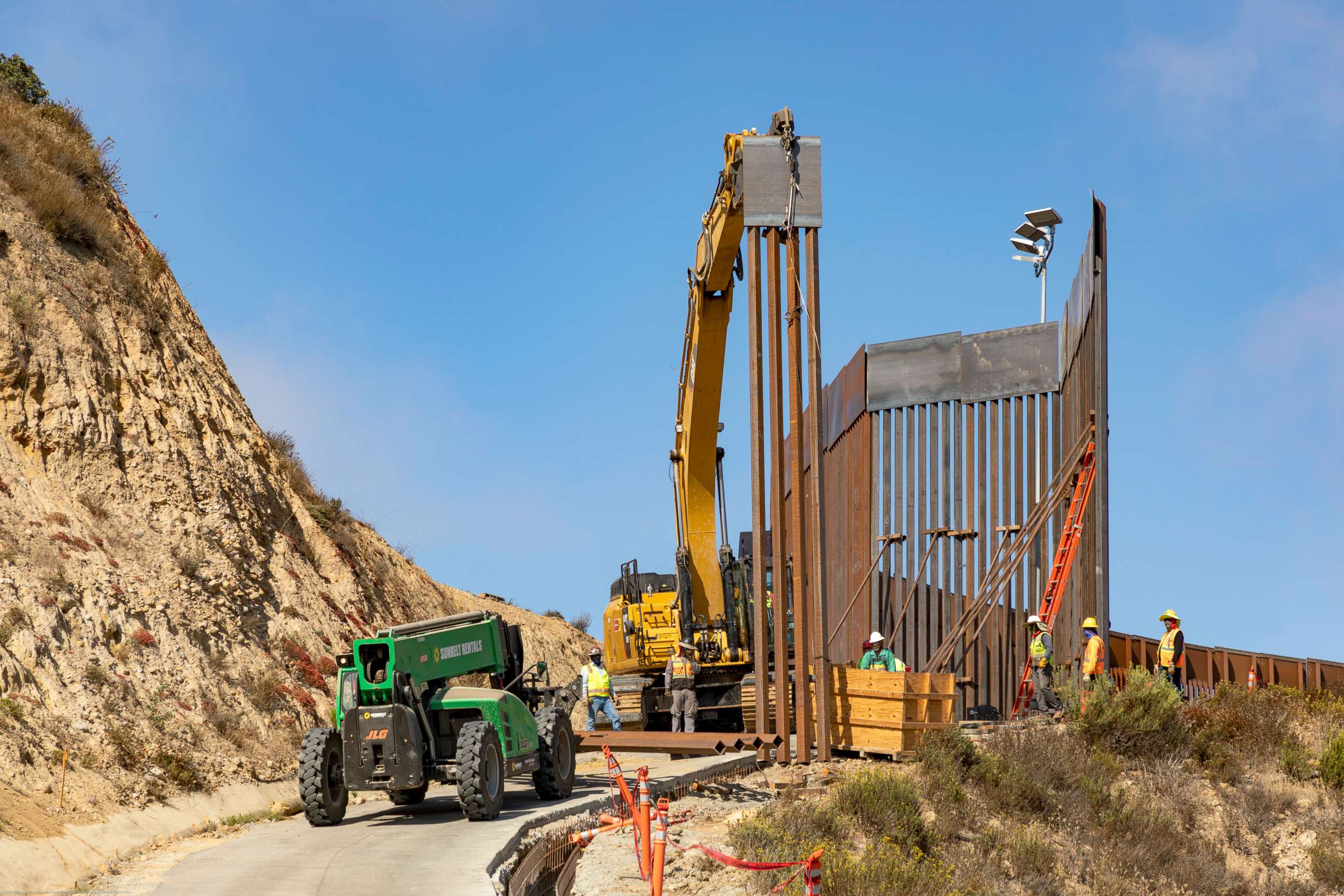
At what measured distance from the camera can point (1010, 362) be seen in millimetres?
22922

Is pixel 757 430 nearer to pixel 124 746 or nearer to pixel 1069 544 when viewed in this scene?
pixel 1069 544

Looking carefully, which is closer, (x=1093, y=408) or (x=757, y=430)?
(x=757, y=430)

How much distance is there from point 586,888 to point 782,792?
182 inches

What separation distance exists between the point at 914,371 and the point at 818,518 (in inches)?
304

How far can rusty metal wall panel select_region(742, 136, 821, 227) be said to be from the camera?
17.3 m

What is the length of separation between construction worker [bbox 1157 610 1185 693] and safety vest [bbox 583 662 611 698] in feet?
27.7

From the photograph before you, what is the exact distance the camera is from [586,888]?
11641mm

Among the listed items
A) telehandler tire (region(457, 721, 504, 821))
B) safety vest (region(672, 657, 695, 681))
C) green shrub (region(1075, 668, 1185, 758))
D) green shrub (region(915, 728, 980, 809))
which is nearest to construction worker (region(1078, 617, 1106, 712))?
green shrub (region(1075, 668, 1185, 758))

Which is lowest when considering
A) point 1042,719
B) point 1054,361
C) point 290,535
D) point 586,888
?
point 586,888

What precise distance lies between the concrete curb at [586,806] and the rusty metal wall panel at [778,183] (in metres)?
7.10

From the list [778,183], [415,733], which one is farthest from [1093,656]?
[415,733]

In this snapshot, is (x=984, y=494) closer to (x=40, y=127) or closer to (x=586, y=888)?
(x=586, y=888)

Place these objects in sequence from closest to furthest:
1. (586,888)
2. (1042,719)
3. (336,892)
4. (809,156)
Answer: (336,892) < (586,888) < (809,156) < (1042,719)

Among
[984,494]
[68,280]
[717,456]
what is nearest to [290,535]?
[68,280]
